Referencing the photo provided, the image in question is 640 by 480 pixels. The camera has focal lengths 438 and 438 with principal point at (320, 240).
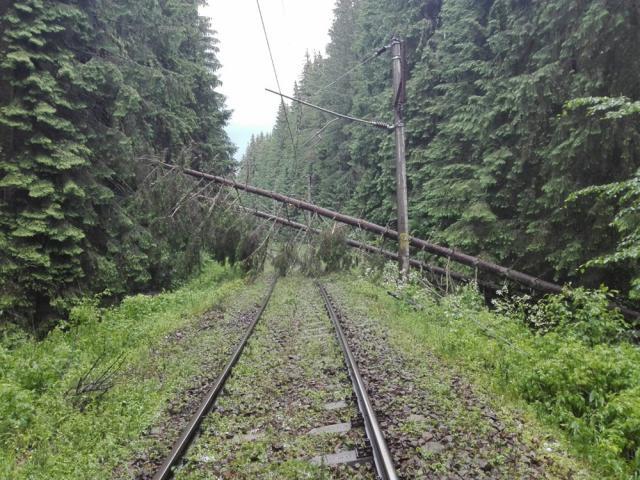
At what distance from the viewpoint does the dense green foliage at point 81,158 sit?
9.55 meters

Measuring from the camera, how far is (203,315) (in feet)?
38.5

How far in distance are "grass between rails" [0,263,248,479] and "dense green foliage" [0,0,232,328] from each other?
1.31m

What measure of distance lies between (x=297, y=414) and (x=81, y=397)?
10.5ft

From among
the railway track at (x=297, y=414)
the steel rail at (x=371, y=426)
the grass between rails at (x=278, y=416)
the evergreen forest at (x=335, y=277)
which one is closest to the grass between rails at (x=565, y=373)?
the evergreen forest at (x=335, y=277)

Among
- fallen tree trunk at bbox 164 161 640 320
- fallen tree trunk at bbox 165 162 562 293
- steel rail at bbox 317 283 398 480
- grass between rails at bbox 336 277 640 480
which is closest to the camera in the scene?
steel rail at bbox 317 283 398 480

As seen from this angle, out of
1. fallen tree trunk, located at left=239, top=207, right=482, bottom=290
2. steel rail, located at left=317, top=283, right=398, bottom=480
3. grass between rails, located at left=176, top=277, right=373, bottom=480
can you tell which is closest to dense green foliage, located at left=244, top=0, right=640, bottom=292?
fallen tree trunk, located at left=239, top=207, right=482, bottom=290

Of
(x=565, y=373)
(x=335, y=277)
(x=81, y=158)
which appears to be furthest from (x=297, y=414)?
(x=335, y=277)

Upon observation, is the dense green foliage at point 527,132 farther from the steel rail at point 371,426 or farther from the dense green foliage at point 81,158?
the dense green foliage at point 81,158

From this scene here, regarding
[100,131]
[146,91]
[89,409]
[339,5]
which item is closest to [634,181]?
[89,409]

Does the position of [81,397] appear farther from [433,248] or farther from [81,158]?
[433,248]

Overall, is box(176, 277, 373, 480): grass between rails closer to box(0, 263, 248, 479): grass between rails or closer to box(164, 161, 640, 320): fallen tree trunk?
box(0, 263, 248, 479): grass between rails

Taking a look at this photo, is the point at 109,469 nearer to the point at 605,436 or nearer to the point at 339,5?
the point at 605,436

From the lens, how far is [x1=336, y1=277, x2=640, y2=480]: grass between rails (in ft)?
14.0

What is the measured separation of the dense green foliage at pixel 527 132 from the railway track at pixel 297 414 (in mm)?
4325
